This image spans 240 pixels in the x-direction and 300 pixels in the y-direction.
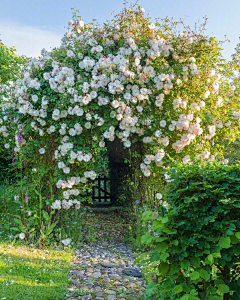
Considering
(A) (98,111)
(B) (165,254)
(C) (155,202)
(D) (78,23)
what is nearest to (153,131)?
(A) (98,111)

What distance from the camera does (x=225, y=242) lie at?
1.86 meters

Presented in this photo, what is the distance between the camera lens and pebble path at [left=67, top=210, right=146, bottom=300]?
288 cm

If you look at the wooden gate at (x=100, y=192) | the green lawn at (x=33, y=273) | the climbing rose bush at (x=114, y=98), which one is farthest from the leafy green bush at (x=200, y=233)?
the wooden gate at (x=100, y=192)

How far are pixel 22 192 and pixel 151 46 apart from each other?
9.37ft

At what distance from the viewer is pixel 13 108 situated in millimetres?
5109

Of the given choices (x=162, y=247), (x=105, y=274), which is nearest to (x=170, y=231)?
(x=162, y=247)

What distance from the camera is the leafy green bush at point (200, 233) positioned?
1.90m

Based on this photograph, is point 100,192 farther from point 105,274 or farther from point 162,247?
point 162,247

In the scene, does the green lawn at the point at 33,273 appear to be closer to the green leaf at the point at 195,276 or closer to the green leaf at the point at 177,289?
the green leaf at the point at 177,289

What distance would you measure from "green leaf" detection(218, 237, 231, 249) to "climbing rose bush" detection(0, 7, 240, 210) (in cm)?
237

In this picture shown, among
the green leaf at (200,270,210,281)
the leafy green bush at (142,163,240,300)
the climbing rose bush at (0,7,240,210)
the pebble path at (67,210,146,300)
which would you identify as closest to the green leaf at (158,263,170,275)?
the leafy green bush at (142,163,240,300)

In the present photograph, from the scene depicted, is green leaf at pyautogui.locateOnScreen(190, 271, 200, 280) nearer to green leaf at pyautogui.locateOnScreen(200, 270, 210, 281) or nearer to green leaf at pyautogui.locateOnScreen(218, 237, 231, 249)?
green leaf at pyautogui.locateOnScreen(200, 270, 210, 281)

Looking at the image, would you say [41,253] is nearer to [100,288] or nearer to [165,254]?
[100,288]

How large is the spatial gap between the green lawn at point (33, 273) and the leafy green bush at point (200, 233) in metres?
1.28
